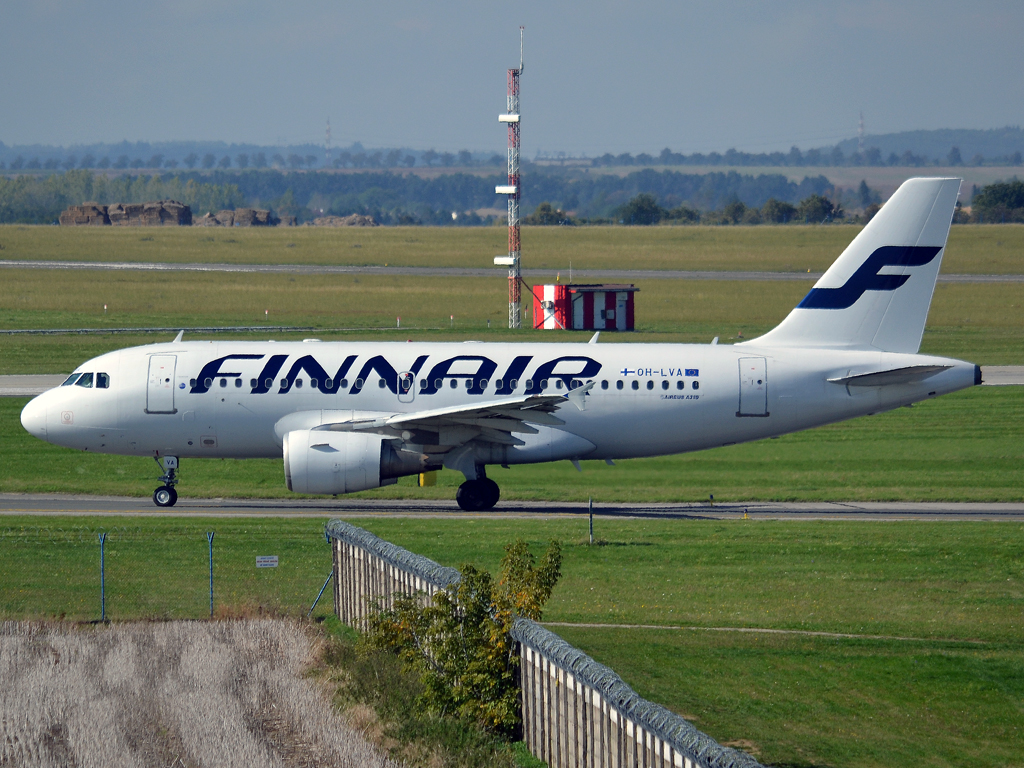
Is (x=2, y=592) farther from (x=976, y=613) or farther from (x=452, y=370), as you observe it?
(x=976, y=613)

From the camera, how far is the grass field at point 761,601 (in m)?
15.4

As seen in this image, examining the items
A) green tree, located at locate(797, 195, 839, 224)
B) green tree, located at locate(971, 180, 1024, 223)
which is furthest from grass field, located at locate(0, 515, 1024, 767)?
green tree, located at locate(797, 195, 839, 224)

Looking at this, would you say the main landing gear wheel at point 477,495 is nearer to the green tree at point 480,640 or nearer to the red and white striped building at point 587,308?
the green tree at point 480,640

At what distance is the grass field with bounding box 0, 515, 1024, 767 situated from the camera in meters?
15.4

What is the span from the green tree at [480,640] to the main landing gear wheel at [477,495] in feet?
54.4

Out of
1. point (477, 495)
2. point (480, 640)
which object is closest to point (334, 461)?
point (477, 495)

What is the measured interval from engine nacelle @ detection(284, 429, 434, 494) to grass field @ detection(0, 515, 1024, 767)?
176 cm

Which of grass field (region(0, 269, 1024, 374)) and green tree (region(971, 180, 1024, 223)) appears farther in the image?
green tree (region(971, 180, 1024, 223))

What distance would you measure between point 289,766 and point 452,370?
756 inches

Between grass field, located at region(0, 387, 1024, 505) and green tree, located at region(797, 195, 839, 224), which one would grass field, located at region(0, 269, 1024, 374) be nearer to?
grass field, located at region(0, 387, 1024, 505)

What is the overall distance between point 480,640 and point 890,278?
2149cm

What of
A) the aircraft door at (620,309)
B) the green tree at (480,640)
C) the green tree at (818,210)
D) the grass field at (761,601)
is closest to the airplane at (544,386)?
the grass field at (761,601)

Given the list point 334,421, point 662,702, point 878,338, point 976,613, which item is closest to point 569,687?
point 662,702

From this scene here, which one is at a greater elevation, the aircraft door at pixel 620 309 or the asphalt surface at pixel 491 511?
the aircraft door at pixel 620 309
